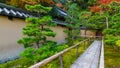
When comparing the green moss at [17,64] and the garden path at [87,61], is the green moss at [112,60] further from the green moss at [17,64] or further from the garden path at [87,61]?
the green moss at [17,64]

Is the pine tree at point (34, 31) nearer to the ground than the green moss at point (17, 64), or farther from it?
farther from it

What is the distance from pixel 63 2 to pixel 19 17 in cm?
3002

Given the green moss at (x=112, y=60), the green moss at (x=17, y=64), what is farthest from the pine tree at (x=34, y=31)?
the green moss at (x=112, y=60)

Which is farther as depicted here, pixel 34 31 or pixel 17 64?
pixel 17 64

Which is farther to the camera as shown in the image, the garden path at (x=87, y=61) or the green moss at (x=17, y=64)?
the green moss at (x=17, y=64)

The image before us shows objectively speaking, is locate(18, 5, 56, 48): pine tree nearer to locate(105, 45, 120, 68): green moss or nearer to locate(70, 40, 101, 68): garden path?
locate(70, 40, 101, 68): garden path

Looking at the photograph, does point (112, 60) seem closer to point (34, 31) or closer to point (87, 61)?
point (87, 61)

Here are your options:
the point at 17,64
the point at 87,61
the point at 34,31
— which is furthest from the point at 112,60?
the point at 17,64

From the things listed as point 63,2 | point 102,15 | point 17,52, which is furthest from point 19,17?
point 63,2

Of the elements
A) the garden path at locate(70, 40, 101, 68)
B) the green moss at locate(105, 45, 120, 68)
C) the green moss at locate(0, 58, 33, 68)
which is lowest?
the green moss at locate(105, 45, 120, 68)

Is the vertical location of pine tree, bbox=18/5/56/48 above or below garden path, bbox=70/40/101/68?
above

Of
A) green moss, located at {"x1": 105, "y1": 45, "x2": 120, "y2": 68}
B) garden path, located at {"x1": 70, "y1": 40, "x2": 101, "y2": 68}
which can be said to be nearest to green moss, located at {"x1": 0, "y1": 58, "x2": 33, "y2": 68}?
garden path, located at {"x1": 70, "y1": 40, "x2": 101, "y2": 68}

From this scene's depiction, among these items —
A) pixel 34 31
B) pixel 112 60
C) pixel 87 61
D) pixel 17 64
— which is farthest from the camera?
pixel 112 60

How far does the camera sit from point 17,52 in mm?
11766
